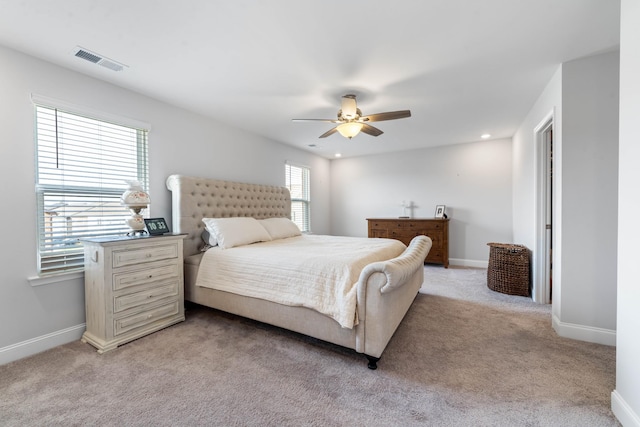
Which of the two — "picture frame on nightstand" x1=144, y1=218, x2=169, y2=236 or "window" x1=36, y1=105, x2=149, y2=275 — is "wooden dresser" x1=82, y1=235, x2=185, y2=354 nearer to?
"picture frame on nightstand" x1=144, y1=218, x2=169, y2=236

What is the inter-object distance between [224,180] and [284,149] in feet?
5.26

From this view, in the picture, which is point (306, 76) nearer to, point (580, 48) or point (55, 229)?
point (580, 48)

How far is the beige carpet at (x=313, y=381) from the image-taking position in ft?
4.83

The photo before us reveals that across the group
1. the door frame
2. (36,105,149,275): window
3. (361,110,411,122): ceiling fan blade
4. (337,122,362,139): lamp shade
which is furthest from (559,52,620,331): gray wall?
(36,105,149,275): window

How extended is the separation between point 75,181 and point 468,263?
5940 mm

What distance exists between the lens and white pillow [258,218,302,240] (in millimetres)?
3795

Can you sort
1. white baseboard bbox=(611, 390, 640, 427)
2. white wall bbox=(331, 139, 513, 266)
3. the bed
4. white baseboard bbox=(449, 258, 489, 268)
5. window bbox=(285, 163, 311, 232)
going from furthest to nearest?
window bbox=(285, 163, 311, 232) → white baseboard bbox=(449, 258, 489, 268) → white wall bbox=(331, 139, 513, 266) → the bed → white baseboard bbox=(611, 390, 640, 427)

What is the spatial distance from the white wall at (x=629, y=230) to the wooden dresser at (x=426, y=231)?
3.50m

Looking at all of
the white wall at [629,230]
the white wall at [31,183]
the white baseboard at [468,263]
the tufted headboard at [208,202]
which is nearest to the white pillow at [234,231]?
the tufted headboard at [208,202]

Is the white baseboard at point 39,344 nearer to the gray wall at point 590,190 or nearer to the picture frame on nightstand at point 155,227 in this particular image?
the picture frame on nightstand at point 155,227

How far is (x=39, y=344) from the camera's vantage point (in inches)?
85.1

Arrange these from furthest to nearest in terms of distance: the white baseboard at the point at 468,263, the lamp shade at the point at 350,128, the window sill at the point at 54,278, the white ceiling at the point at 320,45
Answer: the white baseboard at the point at 468,263 < the lamp shade at the point at 350,128 < the window sill at the point at 54,278 < the white ceiling at the point at 320,45

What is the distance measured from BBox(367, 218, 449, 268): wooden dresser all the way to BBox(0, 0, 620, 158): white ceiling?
2.30m

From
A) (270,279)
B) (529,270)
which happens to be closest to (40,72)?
(270,279)
